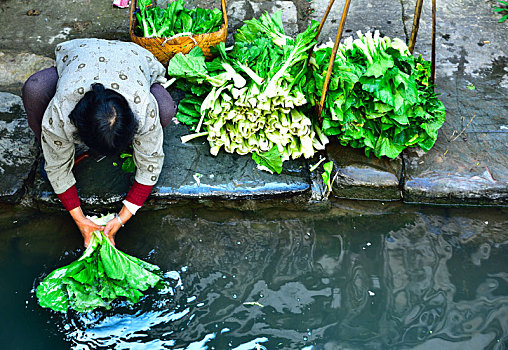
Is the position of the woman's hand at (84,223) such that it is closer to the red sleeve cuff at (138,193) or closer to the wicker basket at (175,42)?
the red sleeve cuff at (138,193)

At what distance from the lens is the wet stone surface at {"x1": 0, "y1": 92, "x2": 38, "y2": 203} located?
10.4 ft

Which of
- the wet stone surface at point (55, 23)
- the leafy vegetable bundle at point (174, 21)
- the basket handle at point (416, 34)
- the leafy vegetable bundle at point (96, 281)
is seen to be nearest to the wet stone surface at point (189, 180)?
the leafy vegetable bundle at point (96, 281)

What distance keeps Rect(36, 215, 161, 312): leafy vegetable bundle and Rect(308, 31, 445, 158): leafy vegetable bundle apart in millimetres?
1520

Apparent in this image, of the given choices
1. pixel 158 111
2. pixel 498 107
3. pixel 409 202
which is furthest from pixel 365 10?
pixel 158 111

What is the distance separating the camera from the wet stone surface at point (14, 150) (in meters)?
3.18

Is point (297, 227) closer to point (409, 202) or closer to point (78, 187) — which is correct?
point (409, 202)

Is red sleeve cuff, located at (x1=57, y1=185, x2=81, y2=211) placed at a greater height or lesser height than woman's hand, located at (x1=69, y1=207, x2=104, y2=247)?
greater

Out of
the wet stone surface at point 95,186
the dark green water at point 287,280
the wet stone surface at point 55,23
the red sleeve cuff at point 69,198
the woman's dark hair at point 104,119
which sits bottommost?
the dark green water at point 287,280

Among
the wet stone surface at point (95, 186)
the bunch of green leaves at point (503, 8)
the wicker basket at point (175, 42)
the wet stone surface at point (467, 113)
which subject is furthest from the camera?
the bunch of green leaves at point (503, 8)

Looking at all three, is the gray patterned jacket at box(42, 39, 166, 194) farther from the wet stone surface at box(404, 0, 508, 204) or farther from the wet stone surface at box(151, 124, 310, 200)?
the wet stone surface at box(404, 0, 508, 204)

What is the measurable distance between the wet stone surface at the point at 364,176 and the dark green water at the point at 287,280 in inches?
3.8

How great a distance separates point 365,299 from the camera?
2920mm

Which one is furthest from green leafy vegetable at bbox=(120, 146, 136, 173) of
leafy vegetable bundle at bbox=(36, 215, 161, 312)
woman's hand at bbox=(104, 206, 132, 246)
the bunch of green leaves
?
the bunch of green leaves

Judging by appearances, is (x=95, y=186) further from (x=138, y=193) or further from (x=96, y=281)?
(x=96, y=281)
